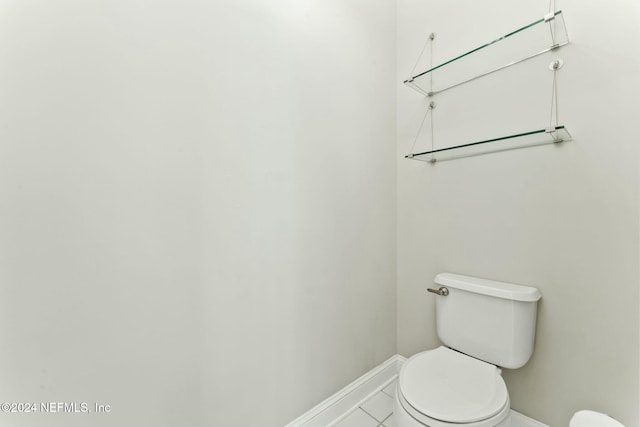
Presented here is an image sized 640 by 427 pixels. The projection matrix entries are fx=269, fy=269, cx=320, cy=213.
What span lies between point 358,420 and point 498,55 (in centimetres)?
182

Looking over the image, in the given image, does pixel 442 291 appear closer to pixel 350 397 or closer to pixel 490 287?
pixel 490 287

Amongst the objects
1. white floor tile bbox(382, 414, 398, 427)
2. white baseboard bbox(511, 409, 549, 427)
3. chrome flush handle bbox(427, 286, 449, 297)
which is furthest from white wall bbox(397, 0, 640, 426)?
white floor tile bbox(382, 414, 398, 427)

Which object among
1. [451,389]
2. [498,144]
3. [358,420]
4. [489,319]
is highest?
[498,144]

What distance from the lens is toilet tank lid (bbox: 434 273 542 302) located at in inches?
42.4

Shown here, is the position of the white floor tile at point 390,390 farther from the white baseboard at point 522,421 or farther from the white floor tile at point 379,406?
the white baseboard at point 522,421

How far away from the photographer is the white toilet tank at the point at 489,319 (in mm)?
1081

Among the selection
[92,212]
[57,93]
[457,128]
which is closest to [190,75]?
[57,93]

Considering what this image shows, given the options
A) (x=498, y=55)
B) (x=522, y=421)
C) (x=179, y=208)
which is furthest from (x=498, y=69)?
(x=522, y=421)

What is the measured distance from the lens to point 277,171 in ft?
3.56

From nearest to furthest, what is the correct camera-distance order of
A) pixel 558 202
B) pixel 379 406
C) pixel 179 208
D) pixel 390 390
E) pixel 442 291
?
1. pixel 179 208
2. pixel 558 202
3. pixel 442 291
4. pixel 379 406
5. pixel 390 390

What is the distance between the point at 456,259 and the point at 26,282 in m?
1.58

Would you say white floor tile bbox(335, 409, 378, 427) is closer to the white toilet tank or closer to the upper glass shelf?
the white toilet tank

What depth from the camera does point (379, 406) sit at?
54.6 inches

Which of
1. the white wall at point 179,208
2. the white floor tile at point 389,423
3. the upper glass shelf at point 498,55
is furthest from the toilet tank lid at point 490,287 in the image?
the upper glass shelf at point 498,55
